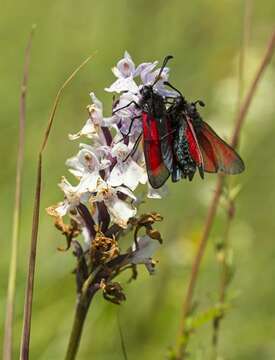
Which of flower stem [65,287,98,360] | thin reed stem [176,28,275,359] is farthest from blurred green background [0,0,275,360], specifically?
flower stem [65,287,98,360]

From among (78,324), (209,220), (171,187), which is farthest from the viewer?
(171,187)

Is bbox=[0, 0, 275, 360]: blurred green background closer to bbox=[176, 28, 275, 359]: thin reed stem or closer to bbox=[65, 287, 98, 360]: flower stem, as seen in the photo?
bbox=[176, 28, 275, 359]: thin reed stem

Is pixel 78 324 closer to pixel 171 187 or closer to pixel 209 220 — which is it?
pixel 209 220

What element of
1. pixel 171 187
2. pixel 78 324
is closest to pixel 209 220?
pixel 78 324

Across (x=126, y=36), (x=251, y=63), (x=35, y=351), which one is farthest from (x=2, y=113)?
(x=35, y=351)

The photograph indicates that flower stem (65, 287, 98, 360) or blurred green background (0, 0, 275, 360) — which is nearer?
flower stem (65, 287, 98, 360)

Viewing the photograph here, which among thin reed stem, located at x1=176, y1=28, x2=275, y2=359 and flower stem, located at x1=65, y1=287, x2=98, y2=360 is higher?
thin reed stem, located at x1=176, y1=28, x2=275, y2=359
